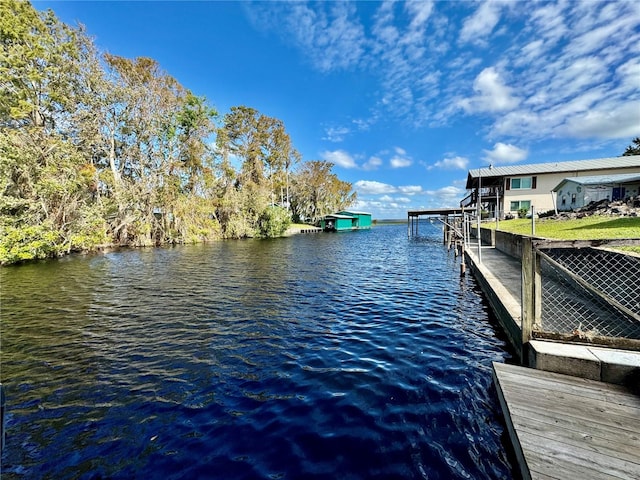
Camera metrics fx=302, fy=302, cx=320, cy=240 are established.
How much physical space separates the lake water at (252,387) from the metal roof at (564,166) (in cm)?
3279

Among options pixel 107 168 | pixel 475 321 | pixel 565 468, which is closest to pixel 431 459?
pixel 565 468

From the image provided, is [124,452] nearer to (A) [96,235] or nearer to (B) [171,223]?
(A) [96,235]

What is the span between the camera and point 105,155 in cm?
3175

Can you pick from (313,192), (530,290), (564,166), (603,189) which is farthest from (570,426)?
(313,192)

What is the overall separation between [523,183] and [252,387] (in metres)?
42.3

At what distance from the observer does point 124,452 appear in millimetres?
3496

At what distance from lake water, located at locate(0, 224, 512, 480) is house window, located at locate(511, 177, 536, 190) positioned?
33.6 metres

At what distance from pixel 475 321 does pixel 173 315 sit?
27.1ft

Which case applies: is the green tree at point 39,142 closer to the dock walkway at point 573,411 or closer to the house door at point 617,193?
the dock walkway at point 573,411

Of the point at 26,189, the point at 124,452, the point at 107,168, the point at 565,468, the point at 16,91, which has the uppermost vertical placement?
the point at 16,91

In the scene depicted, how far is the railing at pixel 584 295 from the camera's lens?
4.13 metres

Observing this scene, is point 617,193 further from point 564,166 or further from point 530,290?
point 530,290

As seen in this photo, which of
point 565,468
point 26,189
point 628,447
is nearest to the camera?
point 565,468

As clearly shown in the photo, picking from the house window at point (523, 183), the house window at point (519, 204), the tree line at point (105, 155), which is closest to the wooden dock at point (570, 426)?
the tree line at point (105, 155)
